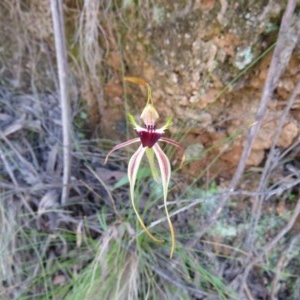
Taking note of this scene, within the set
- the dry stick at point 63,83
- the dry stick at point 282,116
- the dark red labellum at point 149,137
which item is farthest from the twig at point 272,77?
the dry stick at point 63,83

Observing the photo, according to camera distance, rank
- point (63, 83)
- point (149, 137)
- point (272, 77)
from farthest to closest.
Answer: point (63, 83), point (272, 77), point (149, 137)

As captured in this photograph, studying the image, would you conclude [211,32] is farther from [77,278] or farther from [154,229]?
[77,278]

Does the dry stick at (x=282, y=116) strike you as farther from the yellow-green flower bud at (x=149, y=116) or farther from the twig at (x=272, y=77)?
the yellow-green flower bud at (x=149, y=116)

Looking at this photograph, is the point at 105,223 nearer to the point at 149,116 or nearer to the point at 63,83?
the point at 63,83

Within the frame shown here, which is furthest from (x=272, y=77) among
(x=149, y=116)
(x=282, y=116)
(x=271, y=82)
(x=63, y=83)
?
(x=63, y=83)

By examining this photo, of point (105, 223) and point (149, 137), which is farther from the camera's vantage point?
point (105, 223)

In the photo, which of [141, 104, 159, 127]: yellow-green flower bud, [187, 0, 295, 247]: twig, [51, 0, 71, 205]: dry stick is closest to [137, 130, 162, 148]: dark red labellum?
[141, 104, 159, 127]: yellow-green flower bud

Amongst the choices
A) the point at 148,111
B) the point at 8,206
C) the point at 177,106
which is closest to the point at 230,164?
the point at 177,106

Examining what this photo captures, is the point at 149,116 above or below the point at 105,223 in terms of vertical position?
above
